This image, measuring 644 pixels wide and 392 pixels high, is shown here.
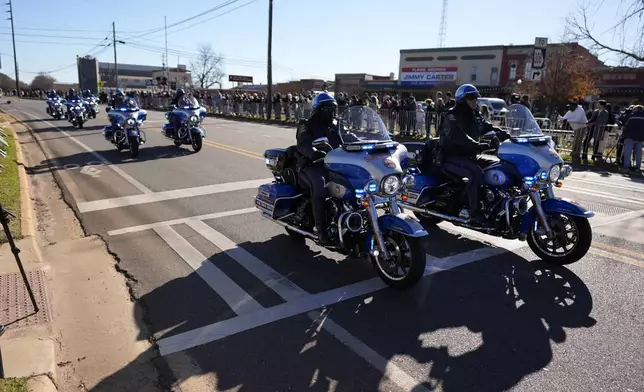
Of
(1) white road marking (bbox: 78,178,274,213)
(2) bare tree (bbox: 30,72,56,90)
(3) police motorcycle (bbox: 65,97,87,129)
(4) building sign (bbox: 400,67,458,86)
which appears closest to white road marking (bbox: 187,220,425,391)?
(1) white road marking (bbox: 78,178,274,213)

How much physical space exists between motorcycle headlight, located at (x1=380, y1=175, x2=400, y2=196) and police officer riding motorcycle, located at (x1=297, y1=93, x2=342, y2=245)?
77 cm

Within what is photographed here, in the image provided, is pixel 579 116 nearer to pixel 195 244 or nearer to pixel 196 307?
pixel 195 244

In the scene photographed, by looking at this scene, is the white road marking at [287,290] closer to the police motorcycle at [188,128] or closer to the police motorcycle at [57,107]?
the police motorcycle at [188,128]

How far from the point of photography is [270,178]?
1070 cm

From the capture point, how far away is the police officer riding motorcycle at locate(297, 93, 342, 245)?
17.3ft

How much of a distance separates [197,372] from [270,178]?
742cm

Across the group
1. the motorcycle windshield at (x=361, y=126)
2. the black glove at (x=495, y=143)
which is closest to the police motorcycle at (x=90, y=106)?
the motorcycle windshield at (x=361, y=126)

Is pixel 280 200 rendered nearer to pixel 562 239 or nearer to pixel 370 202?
pixel 370 202

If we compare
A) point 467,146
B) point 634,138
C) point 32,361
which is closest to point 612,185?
point 634,138

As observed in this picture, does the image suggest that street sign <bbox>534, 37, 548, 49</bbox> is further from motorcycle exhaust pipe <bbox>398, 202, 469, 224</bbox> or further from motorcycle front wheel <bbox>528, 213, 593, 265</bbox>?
motorcycle front wheel <bbox>528, 213, 593, 265</bbox>

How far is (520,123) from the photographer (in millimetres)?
6199

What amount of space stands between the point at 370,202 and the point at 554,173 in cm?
248

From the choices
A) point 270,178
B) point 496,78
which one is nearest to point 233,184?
point 270,178

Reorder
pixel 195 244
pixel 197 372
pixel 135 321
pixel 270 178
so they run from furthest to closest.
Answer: pixel 270 178 → pixel 195 244 → pixel 135 321 → pixel 197 372
